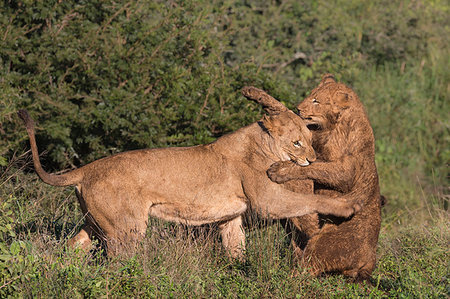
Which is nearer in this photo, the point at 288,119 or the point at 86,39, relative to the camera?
the point at 288,119

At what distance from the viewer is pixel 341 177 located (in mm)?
5309

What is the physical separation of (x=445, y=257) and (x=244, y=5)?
7.63m

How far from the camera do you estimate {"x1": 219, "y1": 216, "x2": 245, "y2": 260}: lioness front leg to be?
5887mm

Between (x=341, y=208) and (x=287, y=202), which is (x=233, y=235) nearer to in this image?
(x=287, y=202)

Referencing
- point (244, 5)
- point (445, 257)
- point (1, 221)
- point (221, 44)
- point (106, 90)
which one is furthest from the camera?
point (244, 5)

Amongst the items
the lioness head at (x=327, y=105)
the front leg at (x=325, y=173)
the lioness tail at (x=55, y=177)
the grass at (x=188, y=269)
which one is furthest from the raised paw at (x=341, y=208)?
the lioness tail at (x=55, y=177)

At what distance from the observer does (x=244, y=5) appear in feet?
40.7

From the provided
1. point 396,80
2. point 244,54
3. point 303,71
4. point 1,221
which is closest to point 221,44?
point 244,54

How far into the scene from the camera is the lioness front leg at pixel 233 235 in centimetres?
589

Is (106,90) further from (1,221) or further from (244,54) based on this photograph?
(244,54)

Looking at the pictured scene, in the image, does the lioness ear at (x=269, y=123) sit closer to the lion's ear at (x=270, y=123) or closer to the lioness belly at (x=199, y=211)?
the lion's ear at (x=270, y=123)

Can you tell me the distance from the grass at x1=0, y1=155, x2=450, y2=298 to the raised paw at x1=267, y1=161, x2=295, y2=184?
47 centimetres

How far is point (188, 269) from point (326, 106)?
187 centimetres

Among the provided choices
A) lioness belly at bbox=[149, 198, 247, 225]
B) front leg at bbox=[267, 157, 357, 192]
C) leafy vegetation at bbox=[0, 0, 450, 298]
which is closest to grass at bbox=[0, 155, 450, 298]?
leafy vegetation at bbox=[0, 0, 450, 298]
